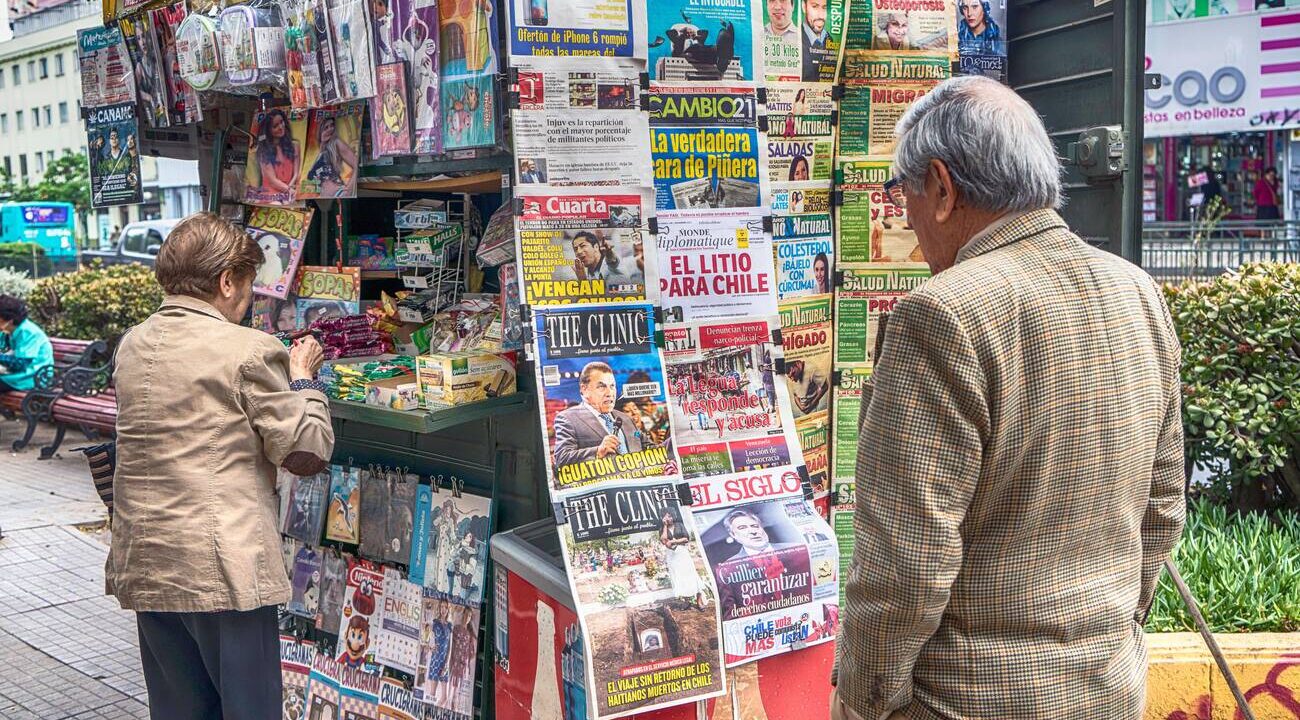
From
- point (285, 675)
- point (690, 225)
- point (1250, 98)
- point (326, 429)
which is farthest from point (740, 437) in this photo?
point (1250, 98)

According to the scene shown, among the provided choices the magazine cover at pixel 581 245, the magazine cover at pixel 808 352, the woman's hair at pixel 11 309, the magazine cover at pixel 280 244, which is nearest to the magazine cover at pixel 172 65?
the magazine cover at pixel 280 244

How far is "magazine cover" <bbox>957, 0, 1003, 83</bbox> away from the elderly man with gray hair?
2.18 meters

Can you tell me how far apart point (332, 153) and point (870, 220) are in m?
1.80

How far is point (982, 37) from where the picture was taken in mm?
3926

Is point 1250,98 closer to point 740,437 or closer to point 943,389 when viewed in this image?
point 740,437

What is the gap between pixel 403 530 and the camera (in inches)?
144

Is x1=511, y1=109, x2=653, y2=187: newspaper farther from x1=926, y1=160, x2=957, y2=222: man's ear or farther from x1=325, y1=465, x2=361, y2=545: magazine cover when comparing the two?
x1=325, y1=465, x2=361, y2=545: magazine cover

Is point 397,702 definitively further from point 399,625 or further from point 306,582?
point 306,582

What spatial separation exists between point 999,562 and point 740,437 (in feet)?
4.71

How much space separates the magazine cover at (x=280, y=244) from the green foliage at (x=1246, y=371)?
358cm

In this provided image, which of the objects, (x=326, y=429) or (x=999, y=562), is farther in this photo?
(x=326, y=429)

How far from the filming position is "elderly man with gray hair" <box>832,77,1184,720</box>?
1717mm

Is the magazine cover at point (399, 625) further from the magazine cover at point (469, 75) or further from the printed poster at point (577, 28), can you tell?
the printed poster at point (577, 28)

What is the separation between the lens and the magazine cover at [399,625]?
3.57 m
